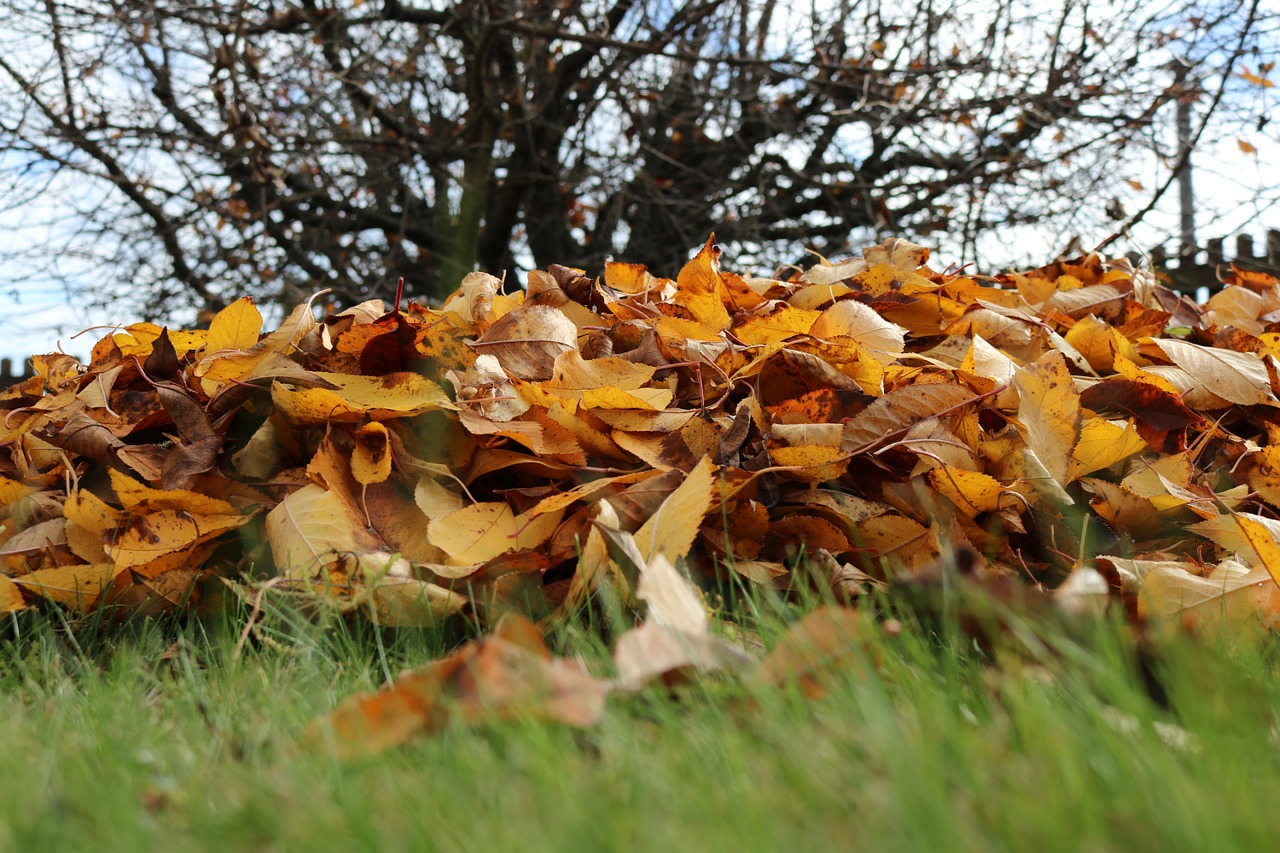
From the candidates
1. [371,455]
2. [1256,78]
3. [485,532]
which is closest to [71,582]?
[371,455]

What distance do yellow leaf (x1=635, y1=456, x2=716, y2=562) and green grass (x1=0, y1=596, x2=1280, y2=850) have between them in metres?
0.32

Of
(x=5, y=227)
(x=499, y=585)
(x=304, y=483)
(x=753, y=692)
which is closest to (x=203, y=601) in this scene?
(x=304, y=483)

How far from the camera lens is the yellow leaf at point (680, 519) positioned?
3.85ft

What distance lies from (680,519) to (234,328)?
0.86 meters

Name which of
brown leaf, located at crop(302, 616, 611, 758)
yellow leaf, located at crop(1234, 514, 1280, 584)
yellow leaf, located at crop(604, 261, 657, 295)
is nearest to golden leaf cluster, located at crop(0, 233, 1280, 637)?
yellow leaf, located at crop(1234, 514, 1280, 584)

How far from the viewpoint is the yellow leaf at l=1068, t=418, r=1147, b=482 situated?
1463mm

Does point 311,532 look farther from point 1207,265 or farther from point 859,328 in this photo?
point 1207,265

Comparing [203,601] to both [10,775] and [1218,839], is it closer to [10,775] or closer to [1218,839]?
[10,775]

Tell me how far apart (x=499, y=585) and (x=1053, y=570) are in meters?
0.79

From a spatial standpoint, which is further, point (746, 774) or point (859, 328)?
point (859, 328)

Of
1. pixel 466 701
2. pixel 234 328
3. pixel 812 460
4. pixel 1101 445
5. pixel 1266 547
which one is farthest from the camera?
pixel 234 328

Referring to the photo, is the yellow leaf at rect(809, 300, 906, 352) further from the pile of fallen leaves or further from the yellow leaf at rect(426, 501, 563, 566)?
the yellow leaf at rect(426, 501, 563, 566)

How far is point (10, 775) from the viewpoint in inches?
29.0

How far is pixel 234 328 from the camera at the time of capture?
1606 millimetres
